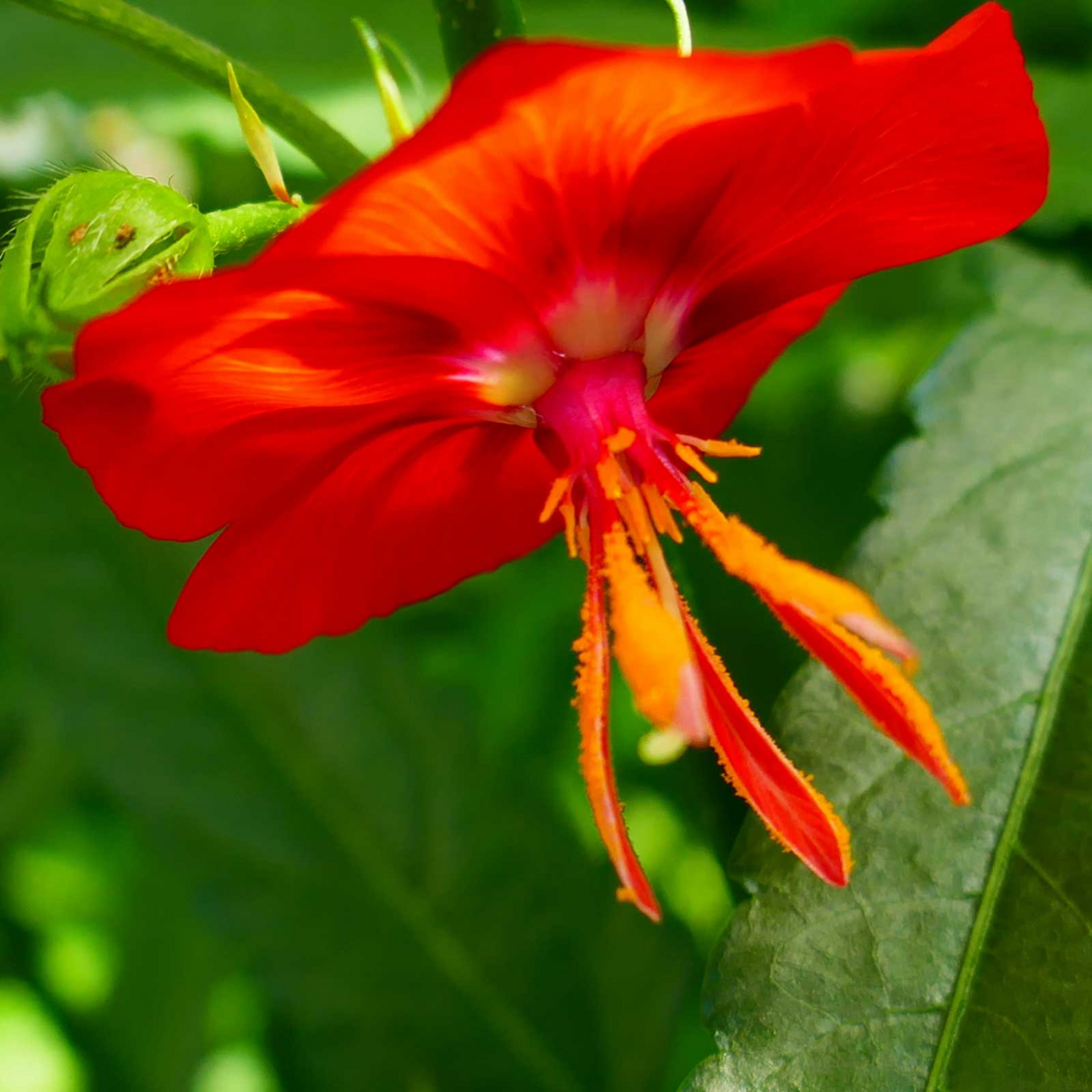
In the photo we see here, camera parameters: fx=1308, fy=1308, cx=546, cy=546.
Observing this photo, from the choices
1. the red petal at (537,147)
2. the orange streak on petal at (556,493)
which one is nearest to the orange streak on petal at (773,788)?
the orange streak on petal at (556,493)

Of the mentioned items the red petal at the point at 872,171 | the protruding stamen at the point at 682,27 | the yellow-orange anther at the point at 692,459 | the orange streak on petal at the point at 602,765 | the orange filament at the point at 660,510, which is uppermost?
the protruding stamen at the point at 682,27

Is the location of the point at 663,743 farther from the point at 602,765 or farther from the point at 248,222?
the point at 248,222

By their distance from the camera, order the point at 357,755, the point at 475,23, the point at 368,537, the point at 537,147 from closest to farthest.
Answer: the point at 537,147 → the point at 475,23 → the point at 368,537 → the point at 357,755

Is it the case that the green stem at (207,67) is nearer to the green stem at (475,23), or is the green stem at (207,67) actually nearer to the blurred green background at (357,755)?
the green stem at (475,23)

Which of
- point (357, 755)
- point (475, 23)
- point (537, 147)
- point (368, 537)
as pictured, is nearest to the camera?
point (537, 147)

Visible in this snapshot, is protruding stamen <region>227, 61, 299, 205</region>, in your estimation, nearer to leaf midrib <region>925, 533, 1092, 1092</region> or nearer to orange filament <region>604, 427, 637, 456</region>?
orange filament <region>604, 427, 637, 456</region>

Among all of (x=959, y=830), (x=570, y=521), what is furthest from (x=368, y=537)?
(x=959, y=830)

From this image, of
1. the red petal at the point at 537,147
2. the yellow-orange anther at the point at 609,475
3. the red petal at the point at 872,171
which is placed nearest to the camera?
the red petal at the point at 537,147
